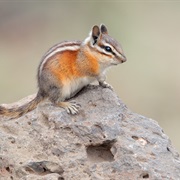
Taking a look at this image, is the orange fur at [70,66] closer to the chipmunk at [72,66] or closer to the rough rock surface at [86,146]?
the chipmunk at [72,66]

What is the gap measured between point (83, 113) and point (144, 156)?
0.74 meters

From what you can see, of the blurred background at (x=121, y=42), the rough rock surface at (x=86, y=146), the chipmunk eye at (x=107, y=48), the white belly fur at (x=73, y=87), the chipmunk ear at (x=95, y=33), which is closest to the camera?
the rough rock surface at (x=86, y=146)

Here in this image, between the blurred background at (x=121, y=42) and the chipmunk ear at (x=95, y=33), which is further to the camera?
the blurred background at (x=121, y=42)

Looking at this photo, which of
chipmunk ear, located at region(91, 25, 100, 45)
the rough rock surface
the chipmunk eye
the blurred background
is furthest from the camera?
the blurred background

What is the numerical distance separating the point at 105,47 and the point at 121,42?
927 centimetres

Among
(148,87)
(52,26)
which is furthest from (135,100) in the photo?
(52,26)

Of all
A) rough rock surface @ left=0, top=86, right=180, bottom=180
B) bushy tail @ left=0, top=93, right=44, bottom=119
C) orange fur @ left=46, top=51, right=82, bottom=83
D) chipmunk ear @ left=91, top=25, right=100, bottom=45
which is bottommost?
rough rock surface @ left=0, top=86, right=180, bottom=180

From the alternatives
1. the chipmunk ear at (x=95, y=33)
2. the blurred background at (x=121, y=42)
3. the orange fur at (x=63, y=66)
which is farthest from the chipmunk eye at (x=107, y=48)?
the blurred background at (x=121, y=42)

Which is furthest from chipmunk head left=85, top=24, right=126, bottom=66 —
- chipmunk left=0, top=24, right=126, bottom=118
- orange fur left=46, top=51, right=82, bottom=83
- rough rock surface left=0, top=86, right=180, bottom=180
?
rough rock surface left=0, top=86, right=180, bottom=180

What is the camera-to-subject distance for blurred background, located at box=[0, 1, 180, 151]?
15328mm

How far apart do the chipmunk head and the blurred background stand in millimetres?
5020

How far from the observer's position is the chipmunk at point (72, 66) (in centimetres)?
812

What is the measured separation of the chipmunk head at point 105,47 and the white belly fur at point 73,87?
0.26m

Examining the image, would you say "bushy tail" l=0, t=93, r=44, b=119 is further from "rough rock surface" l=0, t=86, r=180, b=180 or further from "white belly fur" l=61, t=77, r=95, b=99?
"rough rock surface" l=0, t=86, r=180, b=180
